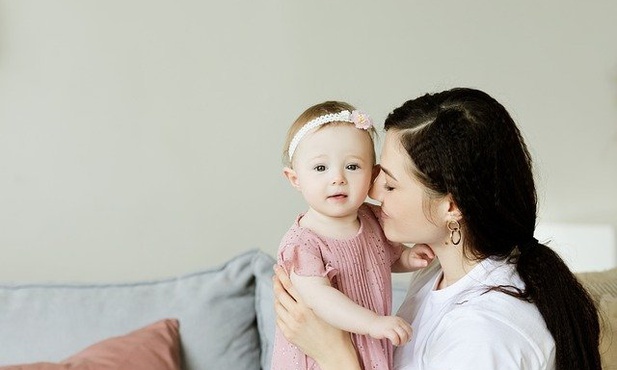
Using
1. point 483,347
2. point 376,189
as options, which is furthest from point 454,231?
point 483,347

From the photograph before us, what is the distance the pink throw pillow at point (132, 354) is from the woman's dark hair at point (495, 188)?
3.04ft

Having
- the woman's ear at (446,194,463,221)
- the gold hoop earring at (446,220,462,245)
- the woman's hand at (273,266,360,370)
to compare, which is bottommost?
the woman's hand at (273,266,360,370)

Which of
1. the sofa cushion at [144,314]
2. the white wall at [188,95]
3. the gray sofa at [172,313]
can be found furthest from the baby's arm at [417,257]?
the white wall at [188,95]

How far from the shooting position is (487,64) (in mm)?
2812

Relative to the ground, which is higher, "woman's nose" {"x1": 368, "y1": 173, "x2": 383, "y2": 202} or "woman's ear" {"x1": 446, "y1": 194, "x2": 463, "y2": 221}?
"woman's nose" {"x1": 368, "y1": 173, "x2": 383, "y2": 202}

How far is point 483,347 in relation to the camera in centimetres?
132

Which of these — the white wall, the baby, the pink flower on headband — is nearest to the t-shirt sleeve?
the baby

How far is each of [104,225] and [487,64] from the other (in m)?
1.35

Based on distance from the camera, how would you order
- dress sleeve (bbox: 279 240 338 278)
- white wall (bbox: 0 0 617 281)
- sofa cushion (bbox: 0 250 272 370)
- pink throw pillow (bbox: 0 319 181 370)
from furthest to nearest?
white wall (bbox: 0 0 617 281) → sofa cushion (bbox: 0 250 272 370) → pink throw pillow (bbox: 0 319 181 370) → dress sleeve (bbox: 279 240 338 278)

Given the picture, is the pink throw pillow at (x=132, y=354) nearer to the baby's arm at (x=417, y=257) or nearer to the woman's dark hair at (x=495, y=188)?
the baby's arm at (x=417, y=257)

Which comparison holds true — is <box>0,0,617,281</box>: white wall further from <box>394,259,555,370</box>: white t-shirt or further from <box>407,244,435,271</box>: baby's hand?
<box>394,259,555,370</box>: white t-shirt

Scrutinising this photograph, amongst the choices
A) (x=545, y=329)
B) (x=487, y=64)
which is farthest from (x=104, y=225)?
(x=545, y=329)

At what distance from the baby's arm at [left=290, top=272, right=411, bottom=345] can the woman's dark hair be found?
199mm

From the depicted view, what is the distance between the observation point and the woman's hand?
154cm
